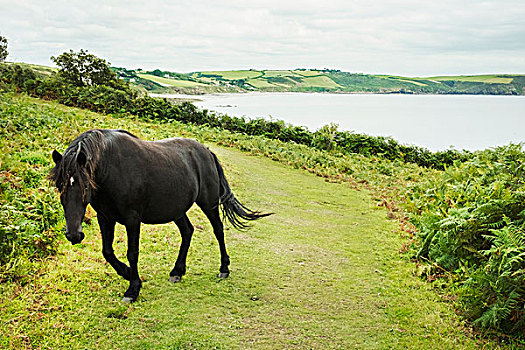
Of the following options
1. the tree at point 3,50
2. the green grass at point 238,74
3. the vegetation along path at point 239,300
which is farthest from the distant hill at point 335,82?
the vegetation along path at point 239,300

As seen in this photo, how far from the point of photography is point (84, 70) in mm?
25703

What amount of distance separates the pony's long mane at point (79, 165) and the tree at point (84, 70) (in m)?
23.2

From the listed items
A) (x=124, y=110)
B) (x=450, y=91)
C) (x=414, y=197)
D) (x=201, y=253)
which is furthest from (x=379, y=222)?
(x=450, y=91)

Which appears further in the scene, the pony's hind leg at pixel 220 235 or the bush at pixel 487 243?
the pony's hind leg at pixel 220 235

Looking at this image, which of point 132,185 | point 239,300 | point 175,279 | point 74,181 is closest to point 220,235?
point 175,279

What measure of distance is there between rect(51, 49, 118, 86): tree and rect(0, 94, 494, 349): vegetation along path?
20417mm

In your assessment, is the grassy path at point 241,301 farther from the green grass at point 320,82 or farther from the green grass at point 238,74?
the green grass at point 320,82

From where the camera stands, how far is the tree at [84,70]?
25.1m

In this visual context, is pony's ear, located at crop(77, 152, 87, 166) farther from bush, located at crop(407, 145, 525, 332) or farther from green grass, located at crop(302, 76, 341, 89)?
green grass, located at crop(302, 76, 341, 89)

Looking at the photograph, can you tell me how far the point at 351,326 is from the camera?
5.16 metres

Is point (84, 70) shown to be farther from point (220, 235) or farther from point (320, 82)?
point (320, 82)

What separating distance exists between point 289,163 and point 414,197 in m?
7.16

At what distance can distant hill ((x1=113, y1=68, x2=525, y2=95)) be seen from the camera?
7681 cm

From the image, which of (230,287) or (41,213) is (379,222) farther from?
(41,213)
